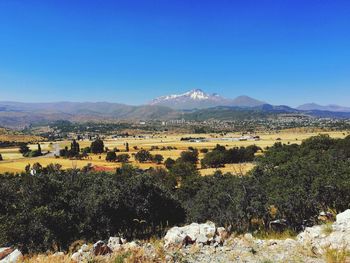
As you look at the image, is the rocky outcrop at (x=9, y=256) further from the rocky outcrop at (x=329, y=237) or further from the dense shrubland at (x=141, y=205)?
the rocky outcrop at (x=329, y=237)

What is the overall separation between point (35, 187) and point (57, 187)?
232cm

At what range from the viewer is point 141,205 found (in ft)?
121

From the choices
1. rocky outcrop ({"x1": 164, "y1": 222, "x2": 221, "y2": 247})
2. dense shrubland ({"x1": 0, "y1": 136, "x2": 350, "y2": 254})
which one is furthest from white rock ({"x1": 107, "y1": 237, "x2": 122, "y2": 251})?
dense shrubland ({"x1": 0, "y1": 136, "x2": 350, "y2": 254})

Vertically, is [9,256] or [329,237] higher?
[329,237]

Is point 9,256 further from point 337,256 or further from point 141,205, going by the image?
point 141,205

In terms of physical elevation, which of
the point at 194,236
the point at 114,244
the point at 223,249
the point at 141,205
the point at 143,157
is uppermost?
the point at 194,236

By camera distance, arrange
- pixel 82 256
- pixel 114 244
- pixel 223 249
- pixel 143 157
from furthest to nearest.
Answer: pixel 143 157 → pixel 114 244 → pixel 223 249 → pixel 82 256

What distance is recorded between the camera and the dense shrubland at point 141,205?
27812 mm

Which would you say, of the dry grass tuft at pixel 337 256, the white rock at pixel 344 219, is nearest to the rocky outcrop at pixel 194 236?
the dry grass tuft at pixel 337 256

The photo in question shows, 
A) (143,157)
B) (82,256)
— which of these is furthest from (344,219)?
(143,157)

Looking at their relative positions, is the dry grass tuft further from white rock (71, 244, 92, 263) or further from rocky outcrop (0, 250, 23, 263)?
rocky outcrop (0, 250, 23, 263)

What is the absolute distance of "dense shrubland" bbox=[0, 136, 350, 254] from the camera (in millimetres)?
27812

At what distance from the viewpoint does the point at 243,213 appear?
38250 millimetres

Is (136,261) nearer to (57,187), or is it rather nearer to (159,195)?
(57,187)
